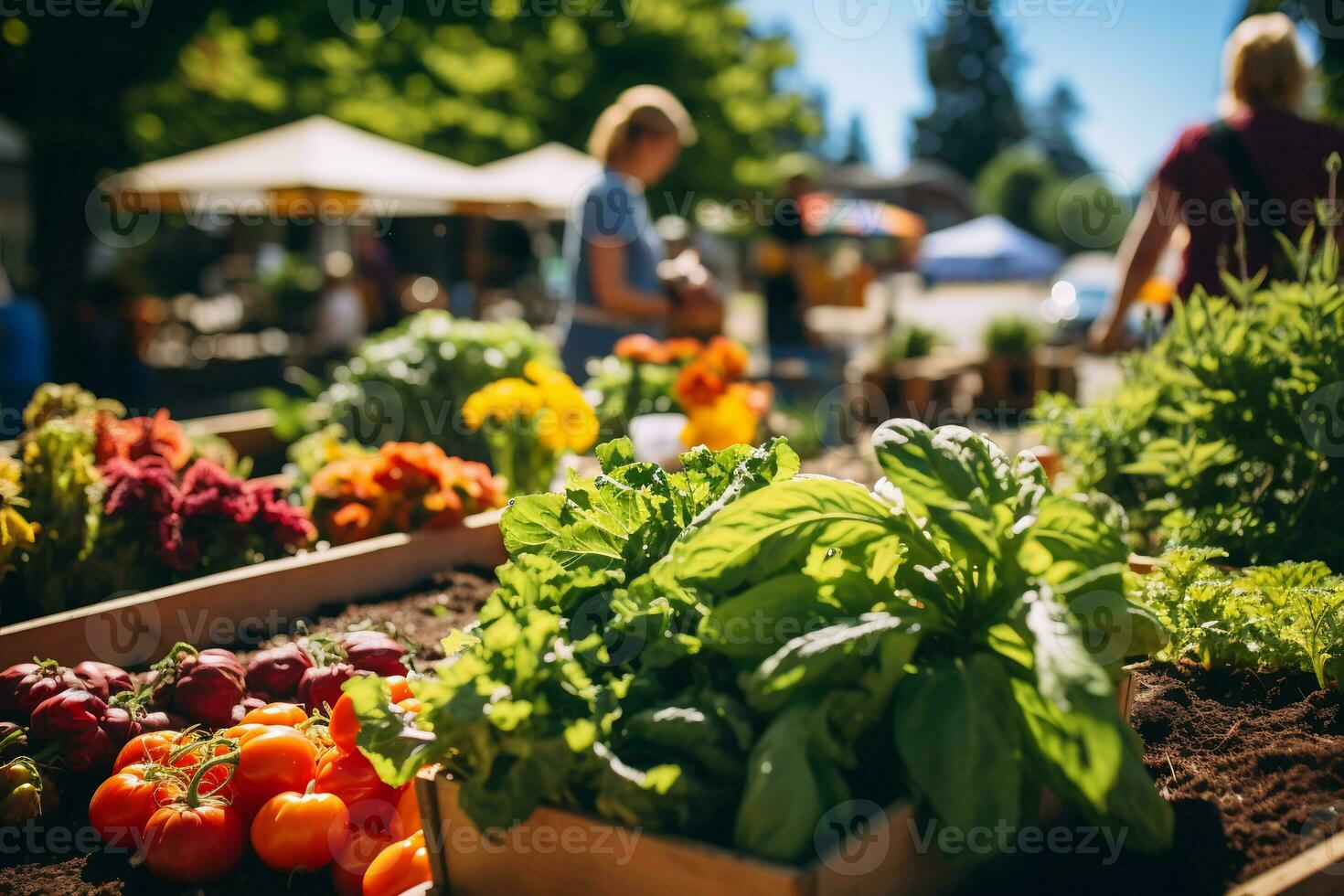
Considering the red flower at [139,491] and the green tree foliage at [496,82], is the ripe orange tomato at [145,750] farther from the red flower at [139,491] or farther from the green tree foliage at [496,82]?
the green tree foliage at [496,82]

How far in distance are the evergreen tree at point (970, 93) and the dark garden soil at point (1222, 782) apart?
85.2 metres

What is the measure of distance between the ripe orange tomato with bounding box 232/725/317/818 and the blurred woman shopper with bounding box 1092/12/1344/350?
10.7 ft

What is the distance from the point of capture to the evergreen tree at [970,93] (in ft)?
267

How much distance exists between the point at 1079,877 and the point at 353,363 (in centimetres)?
430

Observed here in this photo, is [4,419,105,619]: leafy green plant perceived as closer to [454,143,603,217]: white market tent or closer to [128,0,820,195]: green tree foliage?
[454,143,603,217]: white market tent

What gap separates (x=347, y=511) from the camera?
11.3 feet

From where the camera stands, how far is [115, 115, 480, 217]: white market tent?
9.77 metres

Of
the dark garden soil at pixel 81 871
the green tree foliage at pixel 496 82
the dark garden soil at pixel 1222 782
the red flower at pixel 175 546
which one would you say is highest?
the green tree foliage at pixel 496 82

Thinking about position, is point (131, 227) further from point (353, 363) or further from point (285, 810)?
point (285, 810)

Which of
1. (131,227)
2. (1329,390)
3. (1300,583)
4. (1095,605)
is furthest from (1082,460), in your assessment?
(131,227)

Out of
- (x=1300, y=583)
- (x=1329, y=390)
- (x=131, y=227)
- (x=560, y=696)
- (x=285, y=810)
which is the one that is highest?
(x=131, y=227)

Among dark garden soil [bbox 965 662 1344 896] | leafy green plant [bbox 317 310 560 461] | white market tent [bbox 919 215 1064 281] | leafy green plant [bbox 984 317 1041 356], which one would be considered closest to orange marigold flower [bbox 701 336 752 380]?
leafy green plant [bbox 317 310 560 461]

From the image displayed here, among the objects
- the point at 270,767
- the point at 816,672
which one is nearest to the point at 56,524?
the point at 270,767

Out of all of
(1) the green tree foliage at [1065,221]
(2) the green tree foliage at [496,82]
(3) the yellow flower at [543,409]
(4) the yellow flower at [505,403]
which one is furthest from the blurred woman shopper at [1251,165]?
(1) the green tree foliage at [1065,221]
